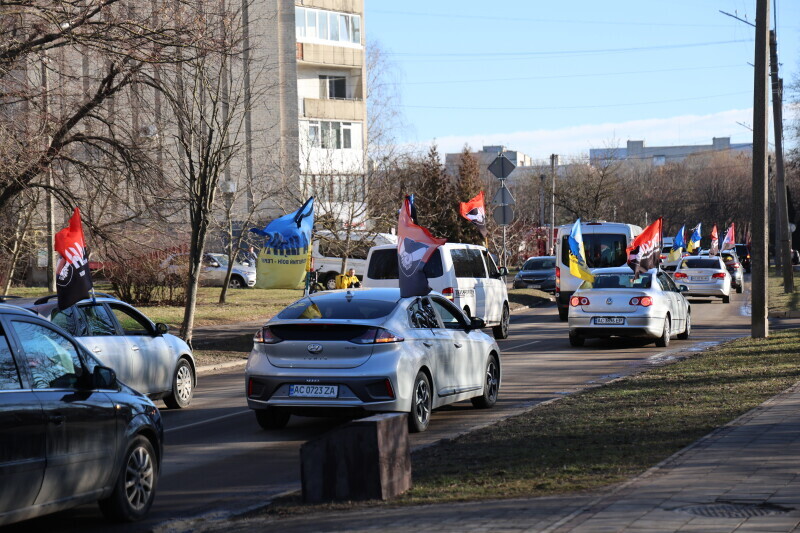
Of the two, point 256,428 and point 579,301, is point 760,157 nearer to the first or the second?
point 579,301

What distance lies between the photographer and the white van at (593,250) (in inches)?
1151

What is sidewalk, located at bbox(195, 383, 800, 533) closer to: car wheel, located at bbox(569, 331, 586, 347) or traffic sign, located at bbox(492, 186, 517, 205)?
car wheel, located at bbox(569, 331, 586, 347)

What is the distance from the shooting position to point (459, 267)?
23812 millimetres

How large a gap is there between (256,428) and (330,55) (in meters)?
47.8

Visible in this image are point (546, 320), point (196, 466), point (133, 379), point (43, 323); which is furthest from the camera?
point (546, 320)

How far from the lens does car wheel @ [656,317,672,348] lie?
21.5 metres

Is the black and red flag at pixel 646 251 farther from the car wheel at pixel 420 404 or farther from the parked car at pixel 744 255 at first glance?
the parked car at pixel 744 255

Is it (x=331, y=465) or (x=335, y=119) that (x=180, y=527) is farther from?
(x=335, y=119)

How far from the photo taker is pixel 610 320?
21.2 meters

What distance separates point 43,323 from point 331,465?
218 cm

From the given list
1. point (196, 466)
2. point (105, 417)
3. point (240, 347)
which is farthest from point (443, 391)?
point (240, 347)

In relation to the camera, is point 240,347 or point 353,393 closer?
point 353,393

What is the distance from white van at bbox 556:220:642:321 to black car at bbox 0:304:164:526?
22.3 m

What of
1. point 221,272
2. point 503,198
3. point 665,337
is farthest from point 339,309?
point 221,272
